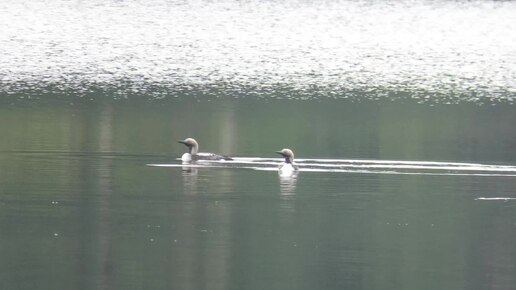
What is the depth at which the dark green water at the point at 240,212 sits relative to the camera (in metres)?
15.9

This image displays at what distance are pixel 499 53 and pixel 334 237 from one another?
42.1 meters

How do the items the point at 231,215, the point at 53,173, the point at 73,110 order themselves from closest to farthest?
the point at 231,215
the point at 53,173
the point at 73,110

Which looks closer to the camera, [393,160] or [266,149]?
[393,160]

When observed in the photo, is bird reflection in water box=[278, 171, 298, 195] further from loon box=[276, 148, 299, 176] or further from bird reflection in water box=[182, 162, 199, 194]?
bird reflection in water box=[182, 162, 199, 194]

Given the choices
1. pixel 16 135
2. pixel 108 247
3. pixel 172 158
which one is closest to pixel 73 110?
pixel 16 135

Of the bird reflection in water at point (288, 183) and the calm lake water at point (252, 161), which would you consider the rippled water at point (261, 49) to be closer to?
the calm lake water at point (252, 161)

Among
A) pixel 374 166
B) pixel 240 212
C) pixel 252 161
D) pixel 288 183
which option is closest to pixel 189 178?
pixel 288 183

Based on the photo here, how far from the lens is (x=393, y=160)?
26766mm

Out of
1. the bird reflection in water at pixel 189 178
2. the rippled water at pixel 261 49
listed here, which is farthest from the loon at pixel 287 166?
the rippled water at pixel 261 49

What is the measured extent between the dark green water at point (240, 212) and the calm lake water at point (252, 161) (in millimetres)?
44

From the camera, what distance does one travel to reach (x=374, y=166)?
25.6 m

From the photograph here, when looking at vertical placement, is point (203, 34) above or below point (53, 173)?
above

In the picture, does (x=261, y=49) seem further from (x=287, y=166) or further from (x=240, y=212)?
(x=240, y=212)

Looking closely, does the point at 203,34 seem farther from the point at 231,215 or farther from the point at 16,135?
the point at 231,215
